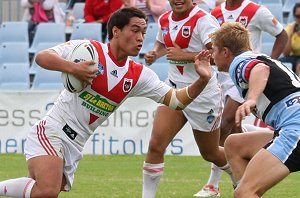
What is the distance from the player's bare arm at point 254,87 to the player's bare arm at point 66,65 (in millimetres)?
1377

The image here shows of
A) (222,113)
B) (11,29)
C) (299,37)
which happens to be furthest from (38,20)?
(222,113)

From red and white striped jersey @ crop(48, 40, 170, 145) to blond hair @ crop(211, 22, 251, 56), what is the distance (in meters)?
0.95

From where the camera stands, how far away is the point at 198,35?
1012 cm

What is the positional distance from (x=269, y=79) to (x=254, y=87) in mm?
332

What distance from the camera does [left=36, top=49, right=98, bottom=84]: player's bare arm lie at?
25.7ft

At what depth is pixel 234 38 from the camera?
7.72m

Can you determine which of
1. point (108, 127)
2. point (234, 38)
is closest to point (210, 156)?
point (234, 38)

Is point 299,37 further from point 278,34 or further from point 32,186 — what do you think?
point 32,186

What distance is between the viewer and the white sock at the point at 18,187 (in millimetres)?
8133

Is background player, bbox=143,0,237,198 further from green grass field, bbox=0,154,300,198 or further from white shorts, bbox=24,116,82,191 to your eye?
white shorts, bbox=24,116,82,191

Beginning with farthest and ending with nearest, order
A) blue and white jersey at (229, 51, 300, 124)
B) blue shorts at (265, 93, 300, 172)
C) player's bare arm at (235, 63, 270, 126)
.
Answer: blue and white jersey at (229, 51, 300, 124) → blue shorts at (265, 93, 300, 172) → player's bare arm at (235, 63, 270, 126)

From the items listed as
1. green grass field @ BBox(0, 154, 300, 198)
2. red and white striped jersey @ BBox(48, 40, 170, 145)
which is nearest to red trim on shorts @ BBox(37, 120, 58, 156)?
red and white striped jersey @ BBox(48, 40, 170, 145)

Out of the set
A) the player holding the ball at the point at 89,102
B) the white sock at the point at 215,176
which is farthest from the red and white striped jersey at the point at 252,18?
the player holding the ball at the point at 89,102

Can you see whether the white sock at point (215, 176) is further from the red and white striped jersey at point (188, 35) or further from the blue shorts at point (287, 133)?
the blue shorts at point (287, 133)
